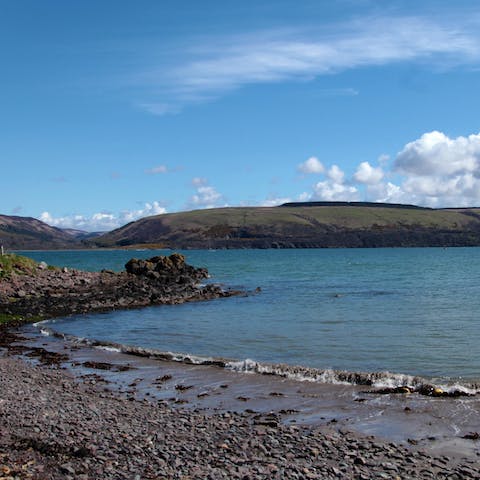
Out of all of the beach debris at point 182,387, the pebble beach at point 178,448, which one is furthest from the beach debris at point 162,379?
the pebble beach at point 178,448

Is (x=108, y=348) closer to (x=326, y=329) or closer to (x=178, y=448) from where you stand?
(x=326, y=329)

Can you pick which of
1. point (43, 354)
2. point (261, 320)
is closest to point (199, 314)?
point (261, 320)

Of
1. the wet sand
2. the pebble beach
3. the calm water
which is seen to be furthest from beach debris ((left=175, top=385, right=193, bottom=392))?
the calm water

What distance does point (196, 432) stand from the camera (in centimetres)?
1438

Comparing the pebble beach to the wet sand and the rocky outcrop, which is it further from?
the rocky outcrop

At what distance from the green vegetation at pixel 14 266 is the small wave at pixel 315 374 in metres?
28.3

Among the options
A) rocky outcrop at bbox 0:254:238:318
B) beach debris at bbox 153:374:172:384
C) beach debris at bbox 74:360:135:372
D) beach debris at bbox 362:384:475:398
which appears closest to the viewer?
beach debris at bbox 362:384:475:398

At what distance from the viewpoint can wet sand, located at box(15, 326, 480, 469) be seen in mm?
14797

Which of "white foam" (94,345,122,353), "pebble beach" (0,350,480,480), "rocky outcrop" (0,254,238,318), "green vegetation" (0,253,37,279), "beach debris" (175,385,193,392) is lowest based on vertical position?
"white foam" (94,345,122,353)

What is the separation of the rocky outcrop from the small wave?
16.7 meters

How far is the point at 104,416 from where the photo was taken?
1568 cm

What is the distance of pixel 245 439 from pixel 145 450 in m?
2.43

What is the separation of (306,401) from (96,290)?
39176 mm

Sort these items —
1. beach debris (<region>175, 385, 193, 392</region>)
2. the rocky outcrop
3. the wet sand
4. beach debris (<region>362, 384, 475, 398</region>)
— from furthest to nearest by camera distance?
the rocky outcrop → beach debris (<region>175, 385, 193, 392</region>) → beach debris (<region>362, 384, 475, 398</region>) → the wet sand
